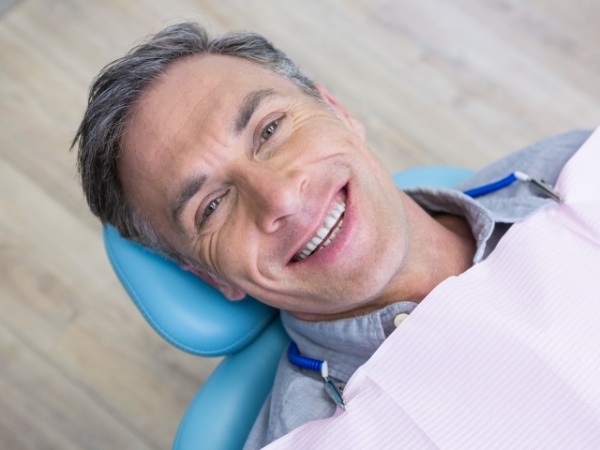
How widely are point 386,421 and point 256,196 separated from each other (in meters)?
0.42

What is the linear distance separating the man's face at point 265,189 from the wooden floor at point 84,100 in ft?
2.75

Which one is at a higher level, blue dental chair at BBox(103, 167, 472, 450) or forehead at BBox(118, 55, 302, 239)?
forehead at BBox(118, 55, 302, 239)

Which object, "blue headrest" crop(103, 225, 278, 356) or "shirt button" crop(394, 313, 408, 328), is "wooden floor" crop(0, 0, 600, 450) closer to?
"blue headrest" crop(103, 225, 278, 356)

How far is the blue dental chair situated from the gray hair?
0.05 m

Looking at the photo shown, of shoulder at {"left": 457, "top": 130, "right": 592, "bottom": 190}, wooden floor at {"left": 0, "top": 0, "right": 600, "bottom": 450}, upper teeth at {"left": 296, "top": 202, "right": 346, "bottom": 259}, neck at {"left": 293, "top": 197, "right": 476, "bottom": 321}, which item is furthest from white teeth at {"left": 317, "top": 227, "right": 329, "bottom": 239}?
wooden floor at {"left": 0, "top": 0, "right": 600, "bottom": 450}

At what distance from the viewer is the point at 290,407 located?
3.61 feet

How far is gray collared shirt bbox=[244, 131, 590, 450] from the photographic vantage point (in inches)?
43.1

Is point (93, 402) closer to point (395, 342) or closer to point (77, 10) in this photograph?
→ point (395, 342)

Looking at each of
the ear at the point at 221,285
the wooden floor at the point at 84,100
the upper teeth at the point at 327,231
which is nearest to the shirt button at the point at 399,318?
the upper teeth at the point at 327,231

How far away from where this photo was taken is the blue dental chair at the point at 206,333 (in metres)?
1.21

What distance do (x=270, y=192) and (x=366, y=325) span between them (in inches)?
11.6

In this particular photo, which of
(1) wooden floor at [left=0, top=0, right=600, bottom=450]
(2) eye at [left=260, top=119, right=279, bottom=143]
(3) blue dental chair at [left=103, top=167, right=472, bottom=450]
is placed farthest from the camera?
(1) wooden floor at [left=0, top=0, right=600, bottom=450]

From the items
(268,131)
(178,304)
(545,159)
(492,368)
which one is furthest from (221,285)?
(545,159)

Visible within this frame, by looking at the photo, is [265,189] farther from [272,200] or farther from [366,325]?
[366,325]
